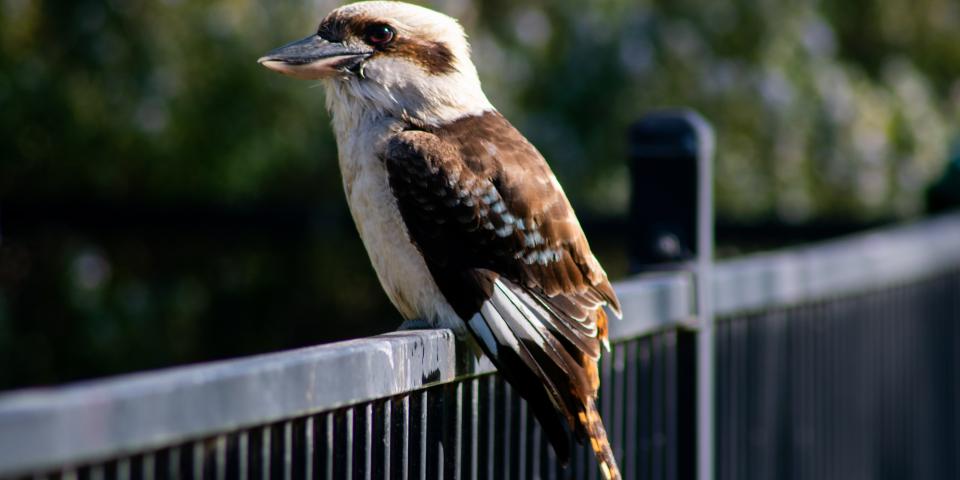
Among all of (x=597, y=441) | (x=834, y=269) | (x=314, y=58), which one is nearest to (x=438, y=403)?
(x=597, y=441)

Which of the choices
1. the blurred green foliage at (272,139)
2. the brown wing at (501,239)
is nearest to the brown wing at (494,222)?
the brown wing at (501,239)

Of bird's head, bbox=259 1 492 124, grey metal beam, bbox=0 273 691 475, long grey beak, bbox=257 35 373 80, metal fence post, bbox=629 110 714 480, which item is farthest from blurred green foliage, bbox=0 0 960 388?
grey metal beam, bbox=0 273 691 475

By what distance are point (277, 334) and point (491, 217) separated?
17.4ft

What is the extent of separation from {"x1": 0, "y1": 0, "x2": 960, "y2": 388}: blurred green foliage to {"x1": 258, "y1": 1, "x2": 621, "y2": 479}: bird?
11.0 feet

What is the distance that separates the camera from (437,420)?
216 cm

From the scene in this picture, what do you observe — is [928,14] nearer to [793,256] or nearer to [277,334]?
[277,334]

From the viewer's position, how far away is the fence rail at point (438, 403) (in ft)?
4.66

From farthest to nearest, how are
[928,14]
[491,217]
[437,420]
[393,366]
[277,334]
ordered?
Result: [928,14] < [277,334] < [491,217] < [437,420] < [393,366]

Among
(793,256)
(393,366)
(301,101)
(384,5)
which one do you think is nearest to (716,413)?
(793,256)

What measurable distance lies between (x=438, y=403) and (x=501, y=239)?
0.57 metres

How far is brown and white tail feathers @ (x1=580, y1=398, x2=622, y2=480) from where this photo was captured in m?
2.46

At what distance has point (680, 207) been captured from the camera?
125 inches

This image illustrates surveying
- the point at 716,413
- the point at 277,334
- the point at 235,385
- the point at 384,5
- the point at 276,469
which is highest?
the point at 384,5

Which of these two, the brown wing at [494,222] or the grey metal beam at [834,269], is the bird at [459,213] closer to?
the brown wing at [494,222]
